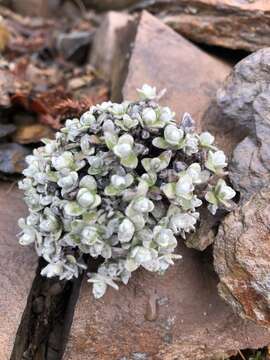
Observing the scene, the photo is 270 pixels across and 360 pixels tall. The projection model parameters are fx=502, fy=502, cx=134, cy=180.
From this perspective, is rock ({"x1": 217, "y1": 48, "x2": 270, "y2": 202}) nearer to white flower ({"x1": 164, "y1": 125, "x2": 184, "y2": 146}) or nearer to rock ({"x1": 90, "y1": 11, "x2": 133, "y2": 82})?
white flower ({"x1": 164, "y1": 125, "x2": 184, "y2": 146})

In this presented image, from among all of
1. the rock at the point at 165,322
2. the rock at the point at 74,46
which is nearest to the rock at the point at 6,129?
the rock at the point at 165,322

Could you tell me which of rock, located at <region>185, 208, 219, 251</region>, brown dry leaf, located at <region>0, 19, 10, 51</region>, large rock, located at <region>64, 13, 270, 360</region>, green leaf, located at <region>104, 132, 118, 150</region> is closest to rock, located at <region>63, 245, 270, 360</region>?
large rock, located at <region>64, 13, 270, 360</region>

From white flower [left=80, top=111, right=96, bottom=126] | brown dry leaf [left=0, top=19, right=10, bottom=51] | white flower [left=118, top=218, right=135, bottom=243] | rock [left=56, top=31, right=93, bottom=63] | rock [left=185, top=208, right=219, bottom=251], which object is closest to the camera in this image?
white flower [left=118, top=218, right=135, bottom=243]

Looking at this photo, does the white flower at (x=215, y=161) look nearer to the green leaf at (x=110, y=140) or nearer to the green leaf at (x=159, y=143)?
the green leaf at (x=159, y=143)

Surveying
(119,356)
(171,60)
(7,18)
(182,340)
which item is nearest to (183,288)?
(182,340)

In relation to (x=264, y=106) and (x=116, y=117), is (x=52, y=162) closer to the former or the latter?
(x=116, y=117)

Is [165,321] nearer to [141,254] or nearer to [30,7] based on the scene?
[141,254]
